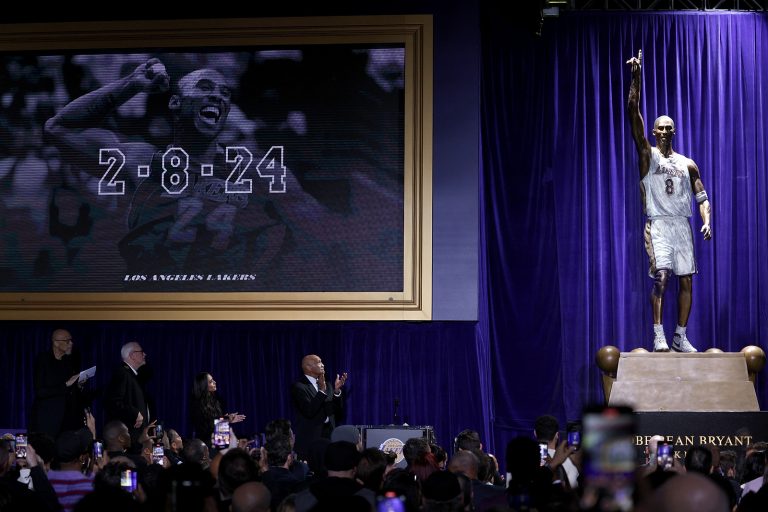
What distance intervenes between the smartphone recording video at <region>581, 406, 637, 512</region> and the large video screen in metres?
8.69

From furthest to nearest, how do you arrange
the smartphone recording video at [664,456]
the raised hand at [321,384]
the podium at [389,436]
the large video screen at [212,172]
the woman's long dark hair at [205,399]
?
1. the large video screen at [212,172]
2. the raised hand at [321,384]
3. the woman's long dark hair at [205,399]
4. the podium at [389,436]
5. the smartphone recording video at [664,456]

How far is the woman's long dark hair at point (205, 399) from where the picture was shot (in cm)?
944

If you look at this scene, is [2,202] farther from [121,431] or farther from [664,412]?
[664,412]

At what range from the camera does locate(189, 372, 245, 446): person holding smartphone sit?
368 inches

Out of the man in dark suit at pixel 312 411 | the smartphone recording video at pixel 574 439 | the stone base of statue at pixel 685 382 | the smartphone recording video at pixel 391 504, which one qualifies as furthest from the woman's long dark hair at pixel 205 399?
the smartphone recording video at pixel 391 504

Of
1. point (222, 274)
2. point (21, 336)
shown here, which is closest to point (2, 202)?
point (21, 336)

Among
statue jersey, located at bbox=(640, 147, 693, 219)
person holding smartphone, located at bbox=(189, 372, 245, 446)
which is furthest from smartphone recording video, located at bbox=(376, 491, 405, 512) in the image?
statue jersey, located at bbox=(640, 147, 693, 219)

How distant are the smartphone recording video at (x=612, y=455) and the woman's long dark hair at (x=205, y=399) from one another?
7473 millimetres

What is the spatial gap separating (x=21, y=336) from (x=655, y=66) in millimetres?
6954

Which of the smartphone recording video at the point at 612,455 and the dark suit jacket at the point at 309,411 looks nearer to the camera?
the smartphone recording video at the point at 612,455

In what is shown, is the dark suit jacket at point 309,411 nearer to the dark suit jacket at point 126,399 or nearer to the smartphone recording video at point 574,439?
the dark suit jacket at point 126,399

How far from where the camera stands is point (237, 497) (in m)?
4.09

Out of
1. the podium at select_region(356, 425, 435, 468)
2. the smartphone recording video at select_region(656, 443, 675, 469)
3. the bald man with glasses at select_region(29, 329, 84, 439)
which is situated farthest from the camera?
the bald man with glasses at select_region(29, 329, 84, 439)

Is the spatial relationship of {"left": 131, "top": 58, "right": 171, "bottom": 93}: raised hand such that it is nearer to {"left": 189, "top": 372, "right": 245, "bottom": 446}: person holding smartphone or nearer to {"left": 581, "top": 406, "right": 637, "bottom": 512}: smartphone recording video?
{"left": 189, "top": 372, "right": 245, "bottom": 446}: person holding smartphone
